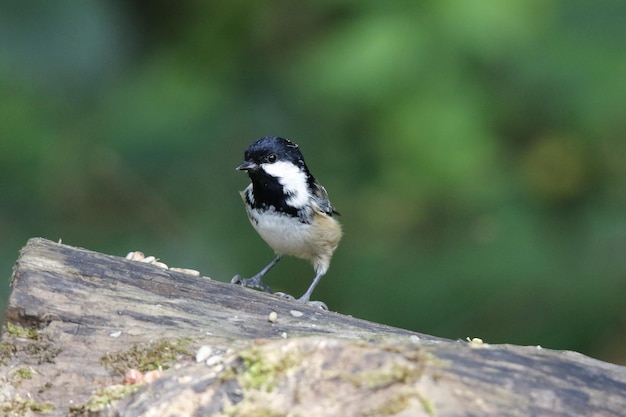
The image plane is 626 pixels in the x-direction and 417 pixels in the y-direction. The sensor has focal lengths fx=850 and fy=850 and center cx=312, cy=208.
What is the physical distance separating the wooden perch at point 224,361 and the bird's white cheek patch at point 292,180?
51.7 inches

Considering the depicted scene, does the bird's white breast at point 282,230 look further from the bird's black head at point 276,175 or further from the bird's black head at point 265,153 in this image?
the bird's black head at point 265,153

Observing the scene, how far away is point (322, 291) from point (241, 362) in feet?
11.4

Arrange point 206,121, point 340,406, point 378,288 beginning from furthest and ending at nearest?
point 206,121, point 378,288, point 340,406

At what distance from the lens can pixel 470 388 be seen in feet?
6.86

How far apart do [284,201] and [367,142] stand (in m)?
1.13

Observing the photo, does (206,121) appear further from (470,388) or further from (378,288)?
(470,388)

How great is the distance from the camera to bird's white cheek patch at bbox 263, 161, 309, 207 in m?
4.44

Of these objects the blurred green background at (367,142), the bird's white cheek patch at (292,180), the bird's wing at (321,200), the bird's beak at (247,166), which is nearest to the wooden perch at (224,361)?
the bird's beak at (247,166)

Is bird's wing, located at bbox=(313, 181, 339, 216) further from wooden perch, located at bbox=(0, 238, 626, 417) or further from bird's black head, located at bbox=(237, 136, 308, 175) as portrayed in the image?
wooden perch, located at bbox=(0, 238, 626, 417)

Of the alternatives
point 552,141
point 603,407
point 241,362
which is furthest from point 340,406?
point 552,141

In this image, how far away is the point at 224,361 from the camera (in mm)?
2305

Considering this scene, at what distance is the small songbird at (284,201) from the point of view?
4.44m

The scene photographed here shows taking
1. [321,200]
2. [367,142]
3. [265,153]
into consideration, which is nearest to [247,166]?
[265,153]

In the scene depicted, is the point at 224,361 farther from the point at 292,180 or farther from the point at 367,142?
the point at 367,142
